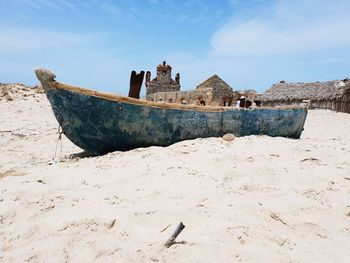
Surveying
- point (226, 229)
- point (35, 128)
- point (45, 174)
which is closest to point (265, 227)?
point (226, 229)

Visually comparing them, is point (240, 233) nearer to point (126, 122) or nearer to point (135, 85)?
point (126, 122)

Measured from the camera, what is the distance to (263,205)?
2986 millimetres

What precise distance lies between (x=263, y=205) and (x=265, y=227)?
1.32 feet

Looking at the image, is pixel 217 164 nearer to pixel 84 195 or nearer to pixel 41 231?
pixel 84 195

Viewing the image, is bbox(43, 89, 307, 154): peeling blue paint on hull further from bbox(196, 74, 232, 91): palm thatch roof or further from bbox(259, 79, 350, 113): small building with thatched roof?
bbox(196, 74, 232, 91): palm thatch roof

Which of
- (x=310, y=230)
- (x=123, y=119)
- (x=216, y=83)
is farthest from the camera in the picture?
(x=216, y=83)

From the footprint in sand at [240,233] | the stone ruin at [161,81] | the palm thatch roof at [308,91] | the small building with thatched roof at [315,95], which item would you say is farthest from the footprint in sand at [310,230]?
the stone ruin at [161,81]

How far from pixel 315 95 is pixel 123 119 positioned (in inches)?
803

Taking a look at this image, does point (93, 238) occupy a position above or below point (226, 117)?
below

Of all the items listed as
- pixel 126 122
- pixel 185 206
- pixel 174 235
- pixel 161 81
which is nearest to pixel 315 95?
pixel 161 81

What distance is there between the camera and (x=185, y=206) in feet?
9.64

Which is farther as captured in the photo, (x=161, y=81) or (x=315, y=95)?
(x=161, y=81)

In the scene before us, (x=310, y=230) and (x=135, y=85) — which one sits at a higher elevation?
(x=135, y=85)

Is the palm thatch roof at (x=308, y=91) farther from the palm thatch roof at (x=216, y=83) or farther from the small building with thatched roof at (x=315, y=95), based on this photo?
the palm thatch roof at (x=216, y=83)
